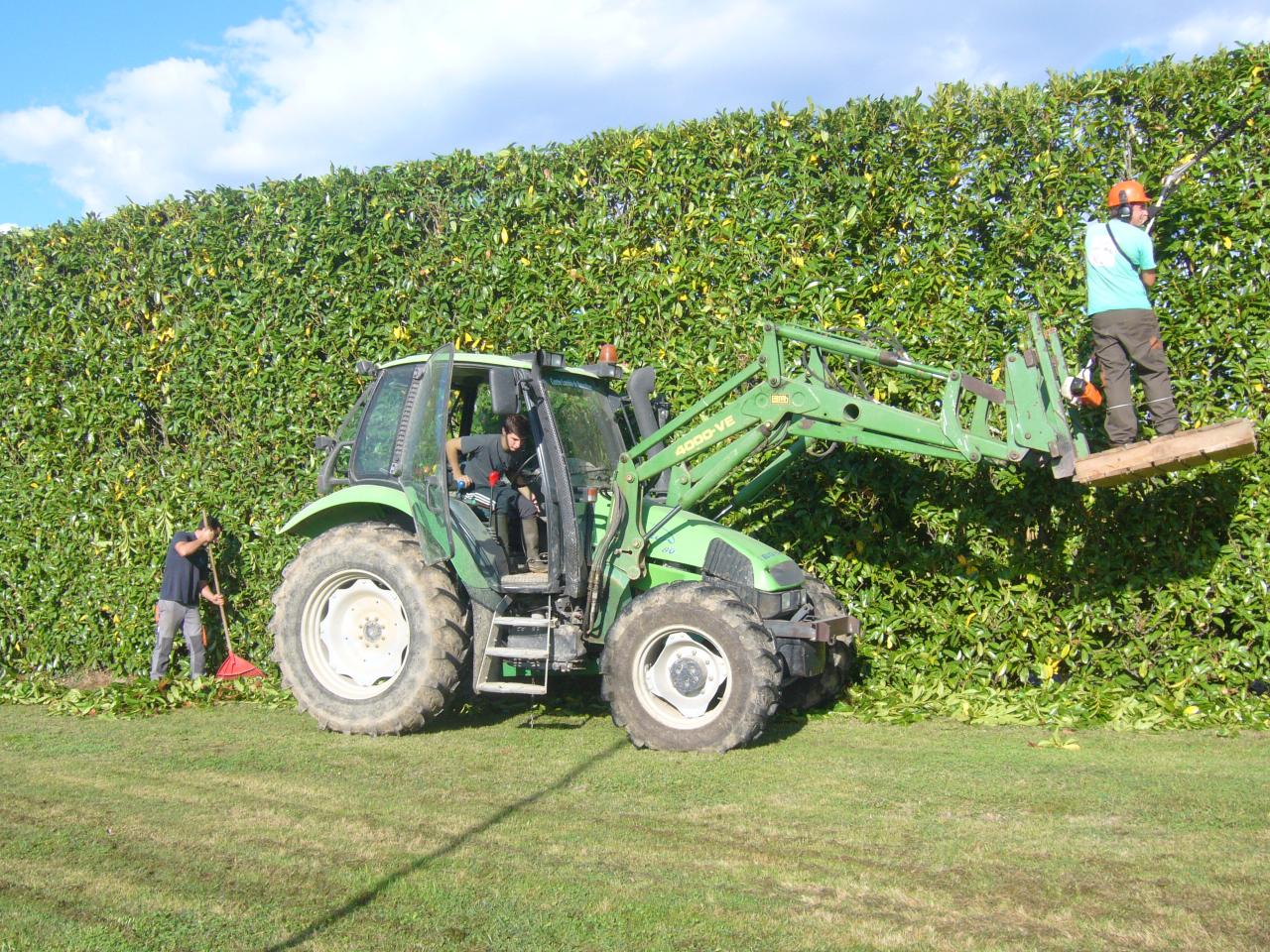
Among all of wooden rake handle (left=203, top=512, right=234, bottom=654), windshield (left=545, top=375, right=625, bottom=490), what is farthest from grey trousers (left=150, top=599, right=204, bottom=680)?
windshield (left=545, top=375, right=625, bottom=490)

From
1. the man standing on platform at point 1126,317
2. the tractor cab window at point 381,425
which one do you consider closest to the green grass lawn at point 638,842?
the tractor cab window at point 381,425

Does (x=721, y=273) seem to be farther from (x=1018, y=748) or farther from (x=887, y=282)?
(x=1018, y=748)

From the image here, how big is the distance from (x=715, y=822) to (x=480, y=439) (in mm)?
3279

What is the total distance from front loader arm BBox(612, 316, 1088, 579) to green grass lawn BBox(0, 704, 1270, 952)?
5.13 ft

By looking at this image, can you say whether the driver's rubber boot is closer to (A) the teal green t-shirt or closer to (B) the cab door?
(B) the cab door

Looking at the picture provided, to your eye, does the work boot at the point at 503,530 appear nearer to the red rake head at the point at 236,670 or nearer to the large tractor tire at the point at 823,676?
the large tractor tire at the point at 823,676

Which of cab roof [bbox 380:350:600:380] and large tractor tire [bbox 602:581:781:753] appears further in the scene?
cab roof [bbox 380:350:600:380]

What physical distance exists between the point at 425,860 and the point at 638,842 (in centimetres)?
88

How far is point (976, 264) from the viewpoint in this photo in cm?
757

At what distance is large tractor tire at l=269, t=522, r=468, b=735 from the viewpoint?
23.3 ft

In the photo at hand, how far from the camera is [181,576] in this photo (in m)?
9.10

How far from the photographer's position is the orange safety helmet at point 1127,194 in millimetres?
6781

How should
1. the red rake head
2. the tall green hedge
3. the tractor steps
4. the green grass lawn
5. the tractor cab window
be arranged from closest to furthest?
the green grass lawn
the tractor steps
the tall green hedge
the tractor cab window
the red rake head

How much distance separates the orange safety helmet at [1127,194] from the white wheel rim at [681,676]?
3.48 meters
